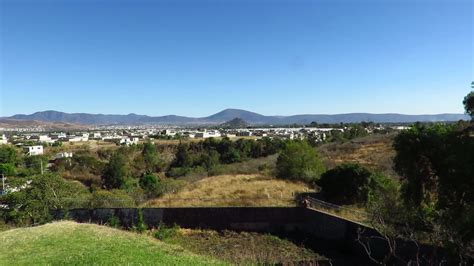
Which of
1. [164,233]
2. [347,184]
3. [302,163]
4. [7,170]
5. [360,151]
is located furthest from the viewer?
[360,151]

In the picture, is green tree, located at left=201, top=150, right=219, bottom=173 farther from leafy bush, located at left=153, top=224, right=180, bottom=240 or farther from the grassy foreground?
the grassy foreground

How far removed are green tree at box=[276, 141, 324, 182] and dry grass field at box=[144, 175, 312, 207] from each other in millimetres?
960

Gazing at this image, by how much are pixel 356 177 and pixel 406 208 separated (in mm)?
8278

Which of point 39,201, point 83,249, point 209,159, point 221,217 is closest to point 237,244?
point 221,217

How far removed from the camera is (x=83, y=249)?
12.2m

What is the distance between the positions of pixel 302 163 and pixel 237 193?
22.0ft

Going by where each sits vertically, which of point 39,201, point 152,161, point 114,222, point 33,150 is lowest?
point 152,161

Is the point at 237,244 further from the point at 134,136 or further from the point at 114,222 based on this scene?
the point at 134,136

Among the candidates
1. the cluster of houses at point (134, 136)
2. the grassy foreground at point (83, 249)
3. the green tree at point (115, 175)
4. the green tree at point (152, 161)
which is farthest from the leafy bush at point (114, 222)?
the cluster of houses at point (134, 136)

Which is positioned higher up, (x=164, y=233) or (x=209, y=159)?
(x=164, y=233)

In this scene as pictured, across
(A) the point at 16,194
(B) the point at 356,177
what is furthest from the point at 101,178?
(B) the point at 356,177

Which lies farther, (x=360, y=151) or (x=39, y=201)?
(x=360, y=151)

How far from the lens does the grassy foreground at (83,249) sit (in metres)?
10.8

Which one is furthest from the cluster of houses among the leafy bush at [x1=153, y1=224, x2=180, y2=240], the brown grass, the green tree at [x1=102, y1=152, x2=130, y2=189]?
the leafy bush at [x1=153, y1=224, x2=180, y2=240]
